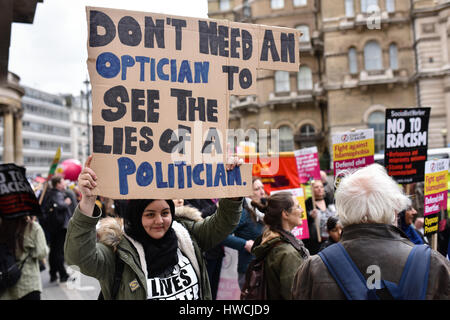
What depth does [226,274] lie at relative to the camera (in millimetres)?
4652

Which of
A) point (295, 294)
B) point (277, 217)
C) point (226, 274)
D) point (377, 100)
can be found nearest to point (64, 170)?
point (226, 274)

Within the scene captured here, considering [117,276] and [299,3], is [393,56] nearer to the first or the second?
[299,3]

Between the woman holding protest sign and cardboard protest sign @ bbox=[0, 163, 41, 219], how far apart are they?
2.10 meters

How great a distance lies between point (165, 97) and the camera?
8.91 feet

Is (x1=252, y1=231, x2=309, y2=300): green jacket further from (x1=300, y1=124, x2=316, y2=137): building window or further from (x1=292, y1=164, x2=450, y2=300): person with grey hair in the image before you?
(x1=300, y1=124, x2=316, y2=137): building window

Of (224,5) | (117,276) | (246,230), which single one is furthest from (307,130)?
(117,276)

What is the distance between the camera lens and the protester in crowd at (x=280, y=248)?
310cm

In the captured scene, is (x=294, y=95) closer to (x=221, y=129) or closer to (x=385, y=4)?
(x=385, y=4)

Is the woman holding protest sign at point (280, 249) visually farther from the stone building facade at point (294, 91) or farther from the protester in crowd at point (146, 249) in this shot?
the stone building facade at point (294, 91)

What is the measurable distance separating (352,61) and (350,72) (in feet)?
2.37

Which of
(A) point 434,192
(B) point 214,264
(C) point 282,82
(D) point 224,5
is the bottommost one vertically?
(B) point 214,264

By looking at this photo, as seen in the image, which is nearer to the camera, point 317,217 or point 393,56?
point 317,217

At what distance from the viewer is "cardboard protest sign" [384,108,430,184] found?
4.48m

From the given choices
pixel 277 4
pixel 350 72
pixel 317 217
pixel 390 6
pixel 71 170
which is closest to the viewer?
pixel 317 217
